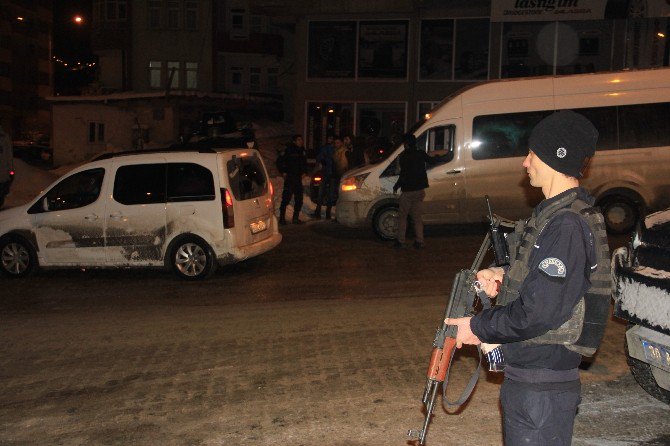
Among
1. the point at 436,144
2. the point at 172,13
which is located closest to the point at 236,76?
the point at 172,13

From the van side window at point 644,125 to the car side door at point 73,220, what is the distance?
870 centimetres

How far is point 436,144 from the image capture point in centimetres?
1459

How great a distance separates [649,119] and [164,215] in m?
8.36

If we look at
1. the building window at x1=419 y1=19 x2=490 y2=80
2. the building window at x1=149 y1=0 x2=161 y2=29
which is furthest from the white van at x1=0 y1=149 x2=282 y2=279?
the building window at x1=149 y1=0 x2=161 y2=29

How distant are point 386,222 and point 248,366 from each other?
26.4 feet

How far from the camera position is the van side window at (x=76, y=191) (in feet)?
37.4

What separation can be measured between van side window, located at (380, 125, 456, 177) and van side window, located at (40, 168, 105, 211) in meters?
5.43

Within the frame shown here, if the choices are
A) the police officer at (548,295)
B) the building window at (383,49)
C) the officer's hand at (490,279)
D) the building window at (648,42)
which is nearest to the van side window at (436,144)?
the officer's hand at (490,279)

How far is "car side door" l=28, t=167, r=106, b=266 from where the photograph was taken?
37.1 feet

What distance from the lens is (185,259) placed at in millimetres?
11172

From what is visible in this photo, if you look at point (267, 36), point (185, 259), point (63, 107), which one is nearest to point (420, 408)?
point (185, 259)

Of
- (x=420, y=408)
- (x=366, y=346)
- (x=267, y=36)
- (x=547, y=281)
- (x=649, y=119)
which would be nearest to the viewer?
(x=547, y=281)

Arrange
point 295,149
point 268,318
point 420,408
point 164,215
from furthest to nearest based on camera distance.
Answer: point 295,149, point 164,215, point 268,318, point 420,408

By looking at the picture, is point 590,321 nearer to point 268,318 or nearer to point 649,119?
point 268,318
